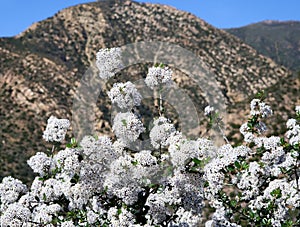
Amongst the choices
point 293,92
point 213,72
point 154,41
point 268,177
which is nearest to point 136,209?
point 268,177

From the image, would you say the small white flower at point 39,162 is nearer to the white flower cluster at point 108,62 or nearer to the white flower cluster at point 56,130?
the white flower cluster at point 56,130

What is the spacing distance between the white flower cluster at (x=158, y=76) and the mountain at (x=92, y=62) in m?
23.6

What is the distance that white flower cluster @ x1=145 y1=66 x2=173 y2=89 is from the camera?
543 cm

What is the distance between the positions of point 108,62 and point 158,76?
0.71 meters

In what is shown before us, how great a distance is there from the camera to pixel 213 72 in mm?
72500

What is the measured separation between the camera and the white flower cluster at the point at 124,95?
5008mm

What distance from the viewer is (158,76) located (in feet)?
17.9

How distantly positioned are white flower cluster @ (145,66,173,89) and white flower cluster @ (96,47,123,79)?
1.51 feet

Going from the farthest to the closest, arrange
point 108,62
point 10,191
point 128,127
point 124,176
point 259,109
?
point 259,109
point 10,191
point 108,62
point 128,127
point 124,176

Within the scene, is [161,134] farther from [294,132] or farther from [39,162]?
[294,132]

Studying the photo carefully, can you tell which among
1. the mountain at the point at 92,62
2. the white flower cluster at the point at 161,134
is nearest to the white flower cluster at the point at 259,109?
the white flower cluster at the point at 161,134

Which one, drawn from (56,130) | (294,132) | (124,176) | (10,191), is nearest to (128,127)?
(124,176)

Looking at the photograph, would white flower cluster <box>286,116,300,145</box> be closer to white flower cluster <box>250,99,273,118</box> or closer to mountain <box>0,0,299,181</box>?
white flower cluster <box>250,99,273,118</box>

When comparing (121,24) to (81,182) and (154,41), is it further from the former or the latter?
(81,182)
